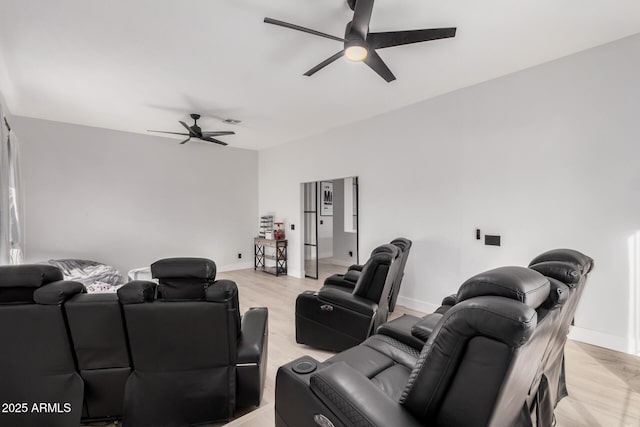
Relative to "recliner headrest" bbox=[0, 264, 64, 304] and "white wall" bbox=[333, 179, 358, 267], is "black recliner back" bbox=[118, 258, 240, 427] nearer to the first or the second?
"recliner headrest" bbox=[0, 264, 64, 304]

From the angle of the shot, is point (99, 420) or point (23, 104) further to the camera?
point (23, 104)

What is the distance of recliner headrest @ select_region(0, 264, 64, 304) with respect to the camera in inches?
56.1

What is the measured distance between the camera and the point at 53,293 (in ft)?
4.80

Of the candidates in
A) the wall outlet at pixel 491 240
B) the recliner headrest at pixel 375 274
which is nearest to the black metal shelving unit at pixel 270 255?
the recliner headrest at pixel 375 274

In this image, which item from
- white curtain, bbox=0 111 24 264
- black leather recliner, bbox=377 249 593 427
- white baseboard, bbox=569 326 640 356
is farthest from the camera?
white curtain, bbox=0 111 24 264

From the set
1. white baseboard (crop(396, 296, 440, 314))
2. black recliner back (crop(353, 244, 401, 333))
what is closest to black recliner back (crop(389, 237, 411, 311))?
white baseboard (crop(396, 296, 440, 314))

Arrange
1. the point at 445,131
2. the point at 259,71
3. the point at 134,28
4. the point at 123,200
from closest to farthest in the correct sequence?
1. the point at 134,28
2. the point at 259,71
3. the point at 445,131
4. the point at 123,200

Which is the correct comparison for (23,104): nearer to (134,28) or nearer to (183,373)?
(134,28)

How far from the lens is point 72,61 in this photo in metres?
2.80

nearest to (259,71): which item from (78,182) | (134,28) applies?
(134,28)

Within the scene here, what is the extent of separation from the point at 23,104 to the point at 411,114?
547 centimetres

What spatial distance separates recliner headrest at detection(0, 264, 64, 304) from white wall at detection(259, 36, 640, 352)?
376 cm

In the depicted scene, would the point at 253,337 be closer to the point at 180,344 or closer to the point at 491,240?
the point at 180,344

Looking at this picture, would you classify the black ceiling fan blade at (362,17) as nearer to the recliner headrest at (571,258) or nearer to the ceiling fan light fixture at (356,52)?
the ceiling fan light fixture at (356,52)
